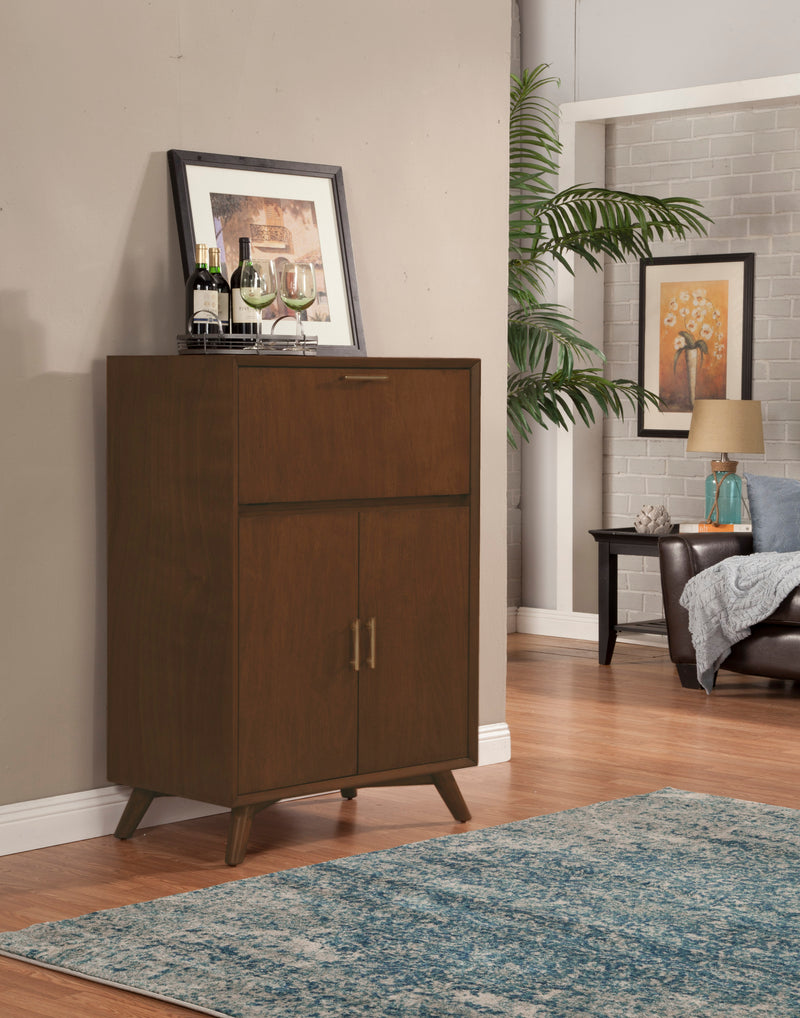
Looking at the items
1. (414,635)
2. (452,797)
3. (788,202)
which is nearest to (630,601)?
(788,202)

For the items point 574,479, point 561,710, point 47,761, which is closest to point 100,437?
point 47,761

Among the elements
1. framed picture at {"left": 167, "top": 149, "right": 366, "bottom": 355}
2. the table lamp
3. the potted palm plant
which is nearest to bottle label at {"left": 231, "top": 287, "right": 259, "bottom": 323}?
framed picture at {"left": 167, "top": 149, "right": 366, "bottom": 355}

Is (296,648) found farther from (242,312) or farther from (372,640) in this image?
(242,312)

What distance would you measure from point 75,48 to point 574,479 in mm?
4088

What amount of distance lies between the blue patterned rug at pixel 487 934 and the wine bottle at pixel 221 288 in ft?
4.26

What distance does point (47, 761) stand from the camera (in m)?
3.69

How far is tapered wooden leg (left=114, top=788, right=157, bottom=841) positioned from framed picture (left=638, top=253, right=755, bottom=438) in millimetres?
3969

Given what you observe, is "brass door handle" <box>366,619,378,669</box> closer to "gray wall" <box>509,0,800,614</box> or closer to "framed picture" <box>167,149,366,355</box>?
"framed picture" <box>167,149,366,355</box>

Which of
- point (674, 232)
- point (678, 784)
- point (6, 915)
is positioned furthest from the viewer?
point (674, 232)

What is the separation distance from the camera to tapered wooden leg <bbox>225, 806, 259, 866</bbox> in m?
3.51

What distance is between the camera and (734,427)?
21.2ft

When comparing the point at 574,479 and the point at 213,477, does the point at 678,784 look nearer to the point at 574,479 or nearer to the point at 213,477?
the point at 213,477

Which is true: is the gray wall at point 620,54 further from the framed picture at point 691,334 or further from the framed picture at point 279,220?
the framed picture at point 279,220

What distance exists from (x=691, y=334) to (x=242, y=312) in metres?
3.81
